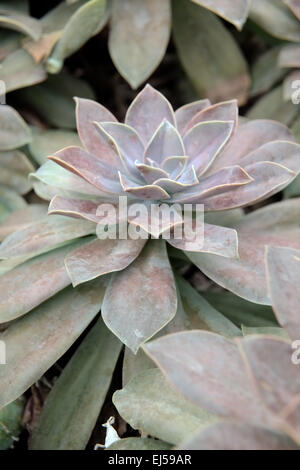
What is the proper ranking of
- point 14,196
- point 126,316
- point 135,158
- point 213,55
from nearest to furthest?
point 126,316 → point 135,158 → point 14,196 → point 213,55

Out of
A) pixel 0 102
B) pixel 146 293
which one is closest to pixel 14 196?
pixel 0 102

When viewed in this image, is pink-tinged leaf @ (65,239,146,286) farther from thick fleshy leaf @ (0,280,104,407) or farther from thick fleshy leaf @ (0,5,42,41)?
thick fleshy leaf @ (0,5,42,41)

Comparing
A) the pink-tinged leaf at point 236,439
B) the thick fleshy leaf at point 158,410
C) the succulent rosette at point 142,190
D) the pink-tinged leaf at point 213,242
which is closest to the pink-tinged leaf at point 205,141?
the succulent rosette at point 142,190

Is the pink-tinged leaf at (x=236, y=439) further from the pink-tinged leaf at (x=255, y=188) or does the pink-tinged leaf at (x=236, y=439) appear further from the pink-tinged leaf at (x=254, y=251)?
the pink-tinged leaf at (x=255, y=188)

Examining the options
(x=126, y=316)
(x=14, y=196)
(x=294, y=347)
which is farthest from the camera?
(x=14, y=196)

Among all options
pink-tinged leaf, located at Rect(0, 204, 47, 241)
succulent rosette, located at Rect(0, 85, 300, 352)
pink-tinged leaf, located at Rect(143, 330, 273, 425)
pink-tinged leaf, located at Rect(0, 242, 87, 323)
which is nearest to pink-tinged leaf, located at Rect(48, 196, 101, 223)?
succulent rosette, located at Rect(0, 85, 300, 352)

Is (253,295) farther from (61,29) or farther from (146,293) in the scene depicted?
(61,29)
